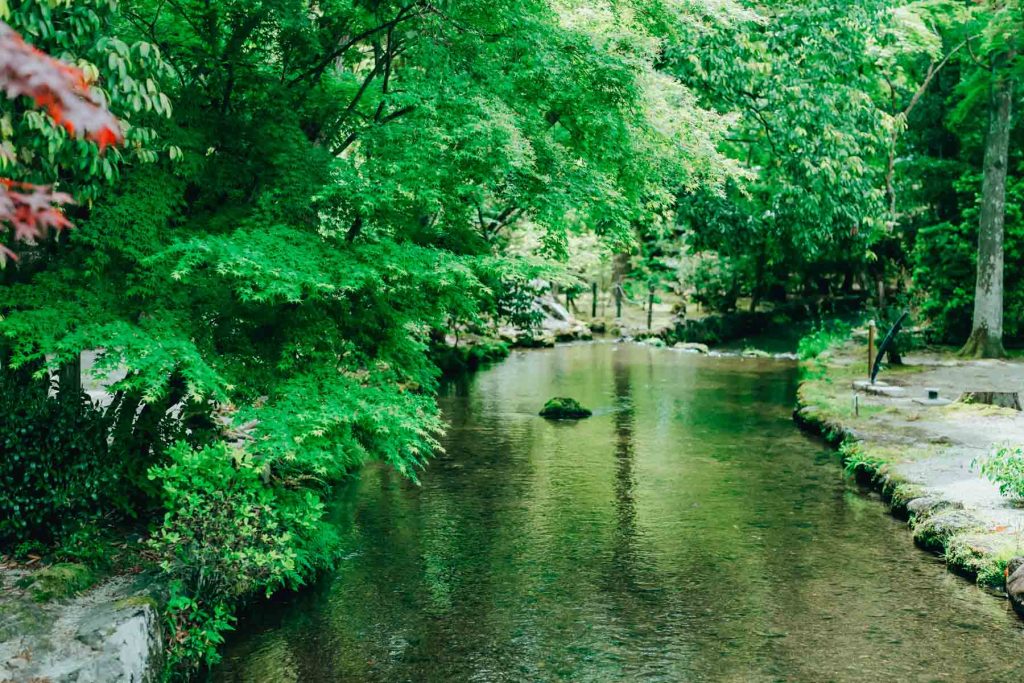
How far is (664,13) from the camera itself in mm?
14086

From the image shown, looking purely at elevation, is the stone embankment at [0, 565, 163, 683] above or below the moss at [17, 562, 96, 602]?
below

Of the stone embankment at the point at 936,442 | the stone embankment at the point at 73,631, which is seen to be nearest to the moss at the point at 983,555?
the stone embankment at the point at 936,442

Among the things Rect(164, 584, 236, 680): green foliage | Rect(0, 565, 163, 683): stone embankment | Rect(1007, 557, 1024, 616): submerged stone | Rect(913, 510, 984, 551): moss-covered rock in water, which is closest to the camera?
Rect(0, 565, 163, 683): stone embankment

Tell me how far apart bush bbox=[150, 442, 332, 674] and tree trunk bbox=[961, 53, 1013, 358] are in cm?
1913

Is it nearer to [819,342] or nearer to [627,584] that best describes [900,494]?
[627,584]

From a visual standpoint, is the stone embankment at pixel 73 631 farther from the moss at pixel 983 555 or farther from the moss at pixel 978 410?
the moss at pixel 978 410

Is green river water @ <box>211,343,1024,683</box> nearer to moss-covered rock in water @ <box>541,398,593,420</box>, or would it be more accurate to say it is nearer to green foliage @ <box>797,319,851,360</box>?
moss-covered rock in water @ <box>541,398,593,420</box>

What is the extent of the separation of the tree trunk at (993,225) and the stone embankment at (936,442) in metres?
0.80

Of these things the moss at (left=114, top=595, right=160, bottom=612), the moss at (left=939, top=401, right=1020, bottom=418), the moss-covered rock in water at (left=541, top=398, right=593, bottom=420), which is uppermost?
the moss at (left=939, top=401, right=1020, bottom=418)

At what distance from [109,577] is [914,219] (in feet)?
88.1

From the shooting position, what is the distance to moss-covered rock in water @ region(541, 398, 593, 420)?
19266 millimetres

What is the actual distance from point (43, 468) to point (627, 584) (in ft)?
19.0

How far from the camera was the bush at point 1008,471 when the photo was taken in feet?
35.2

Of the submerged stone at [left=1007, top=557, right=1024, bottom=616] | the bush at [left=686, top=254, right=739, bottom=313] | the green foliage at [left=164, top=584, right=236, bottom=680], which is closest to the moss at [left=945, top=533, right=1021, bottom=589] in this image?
the submerged stone at [left=1007, top=557, right=1024, bottom=616]
